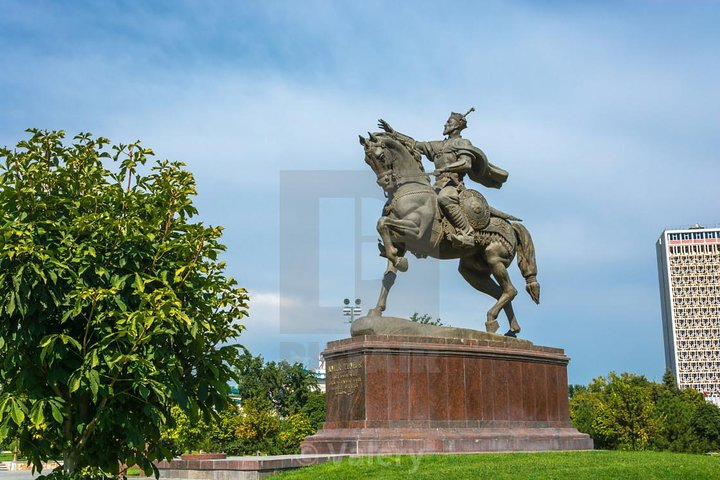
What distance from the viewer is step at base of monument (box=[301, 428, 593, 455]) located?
12961 mm

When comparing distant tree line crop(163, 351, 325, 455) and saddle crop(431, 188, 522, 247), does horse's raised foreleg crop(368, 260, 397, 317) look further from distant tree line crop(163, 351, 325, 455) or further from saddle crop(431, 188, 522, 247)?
distant tree line crop(163, 351, 325, 455)

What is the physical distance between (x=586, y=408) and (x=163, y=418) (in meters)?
43.5

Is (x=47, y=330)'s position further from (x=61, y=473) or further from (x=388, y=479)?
(x=388, y=479)

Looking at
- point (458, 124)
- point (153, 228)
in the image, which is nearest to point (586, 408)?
point (458, 124)

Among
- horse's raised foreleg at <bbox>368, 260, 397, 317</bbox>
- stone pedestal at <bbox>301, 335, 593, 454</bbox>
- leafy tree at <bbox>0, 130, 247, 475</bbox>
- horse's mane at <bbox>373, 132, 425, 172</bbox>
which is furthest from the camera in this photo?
horse's mane at <bbox>373, 132, 425, 172</bbox>

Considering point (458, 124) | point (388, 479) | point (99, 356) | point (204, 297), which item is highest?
point (458, 124)

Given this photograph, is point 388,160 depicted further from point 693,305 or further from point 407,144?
point 693,305

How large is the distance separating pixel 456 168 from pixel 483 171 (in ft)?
3.42

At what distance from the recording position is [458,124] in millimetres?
17000

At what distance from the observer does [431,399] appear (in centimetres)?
1380

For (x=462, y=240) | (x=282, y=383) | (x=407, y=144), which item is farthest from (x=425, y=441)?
(x=282, y=383)

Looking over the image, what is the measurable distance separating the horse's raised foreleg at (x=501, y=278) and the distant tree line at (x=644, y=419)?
15.8 m

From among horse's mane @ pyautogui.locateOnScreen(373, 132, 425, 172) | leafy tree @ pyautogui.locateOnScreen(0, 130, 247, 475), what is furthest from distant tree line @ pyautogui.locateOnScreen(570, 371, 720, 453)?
leafy tree @ pyautogui.locateOnScreen(0, 130, 247, 475)

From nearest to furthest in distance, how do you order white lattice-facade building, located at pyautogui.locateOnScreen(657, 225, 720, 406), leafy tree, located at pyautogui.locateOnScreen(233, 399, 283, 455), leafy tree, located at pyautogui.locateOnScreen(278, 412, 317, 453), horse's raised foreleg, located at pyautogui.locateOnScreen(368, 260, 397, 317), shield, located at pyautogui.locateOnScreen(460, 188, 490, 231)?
horse's raised foreleg, located at pyautogui.locateOnScreen(368, 260, 397, 317)
shield, located at pyautogui.locateOnScreen(460, 188, 490, 231)
leafy tree, located at pyautogui.locateOnScreen(233, 399, 283, 455)
leafy tree, located at pyautogui.locateOnScreen(278, 412, 317, 453)
white lattice-facade building, located at pyautogui.locateOnScreen(657, 225, 720, 406)
